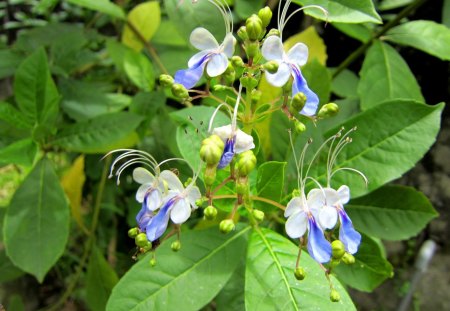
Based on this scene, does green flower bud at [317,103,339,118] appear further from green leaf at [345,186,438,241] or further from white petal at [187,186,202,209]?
green leaf at [345,186,438,241]

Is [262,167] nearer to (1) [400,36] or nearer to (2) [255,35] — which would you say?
(2) [255,35]

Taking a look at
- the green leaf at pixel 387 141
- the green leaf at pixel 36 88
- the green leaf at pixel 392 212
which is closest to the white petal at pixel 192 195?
the green leaf at pixel 387 141

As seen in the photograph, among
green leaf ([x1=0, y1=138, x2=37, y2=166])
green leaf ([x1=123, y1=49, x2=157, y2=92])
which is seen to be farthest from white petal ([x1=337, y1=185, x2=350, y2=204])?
green leaf ([x1=123, y1=49, x2=157, y2=92])

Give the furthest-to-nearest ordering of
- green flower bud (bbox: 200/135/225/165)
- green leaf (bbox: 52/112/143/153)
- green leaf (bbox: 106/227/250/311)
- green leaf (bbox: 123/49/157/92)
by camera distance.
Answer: green leaf (bbox: 123/49/157/92) → green leaf (bbox: 52/112/143/153) → green leaf (bbox: 106/227/250/311) → green flower bud (bbox: 200/135/225/165)

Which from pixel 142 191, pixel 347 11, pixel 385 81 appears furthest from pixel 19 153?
pixel 385 81

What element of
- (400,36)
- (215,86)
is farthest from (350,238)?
(400,36)

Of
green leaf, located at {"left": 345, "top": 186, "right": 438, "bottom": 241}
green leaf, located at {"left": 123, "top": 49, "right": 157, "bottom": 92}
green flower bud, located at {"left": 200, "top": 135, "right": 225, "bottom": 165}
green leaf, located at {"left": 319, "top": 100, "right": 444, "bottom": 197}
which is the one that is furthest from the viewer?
green leaf, located at {"left": 123, "top": 49, "right": 157, "bottom": 92}

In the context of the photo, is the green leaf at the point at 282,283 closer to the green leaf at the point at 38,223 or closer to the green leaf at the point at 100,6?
the green leaf at the point at 38,223
